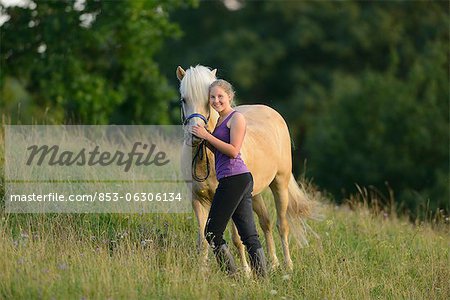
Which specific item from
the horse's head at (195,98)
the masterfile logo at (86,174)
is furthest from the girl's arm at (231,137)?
the masterfile logo at (86,174)

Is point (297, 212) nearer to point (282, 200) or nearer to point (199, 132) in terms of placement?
point (282, 200)

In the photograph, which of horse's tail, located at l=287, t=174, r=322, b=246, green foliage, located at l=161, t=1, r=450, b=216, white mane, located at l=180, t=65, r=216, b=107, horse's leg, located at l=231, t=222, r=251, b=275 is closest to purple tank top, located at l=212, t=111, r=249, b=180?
white mane, located at l=180, t=65, r=216, b=107

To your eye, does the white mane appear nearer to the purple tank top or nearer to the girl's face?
the girl's face

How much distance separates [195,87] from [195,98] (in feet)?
0.30

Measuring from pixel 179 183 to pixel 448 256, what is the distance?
318cm

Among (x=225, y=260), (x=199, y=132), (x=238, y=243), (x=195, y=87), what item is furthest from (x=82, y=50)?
(x=199, y=132)

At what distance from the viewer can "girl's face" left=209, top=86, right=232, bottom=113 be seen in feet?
20.1

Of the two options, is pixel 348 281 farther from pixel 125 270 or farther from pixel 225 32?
pixel 225 32

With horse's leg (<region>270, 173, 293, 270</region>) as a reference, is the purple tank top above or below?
above

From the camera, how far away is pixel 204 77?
622 cm

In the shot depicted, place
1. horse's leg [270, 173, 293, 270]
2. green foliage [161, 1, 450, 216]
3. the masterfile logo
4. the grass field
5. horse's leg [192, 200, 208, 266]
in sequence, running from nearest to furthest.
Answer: the grass field
horse's leg [192, 200, 208, 266]
the masterfile logo
horse's leg [270, 173, 293, 270]
green foliage [161, 1, 450, 216]

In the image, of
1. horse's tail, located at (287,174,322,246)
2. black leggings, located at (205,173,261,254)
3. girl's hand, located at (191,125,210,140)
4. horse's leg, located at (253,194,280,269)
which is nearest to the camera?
girl's hand, located at (191,125,210,140)

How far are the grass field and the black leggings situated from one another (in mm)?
336

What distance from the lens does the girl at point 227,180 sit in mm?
→ 6117
